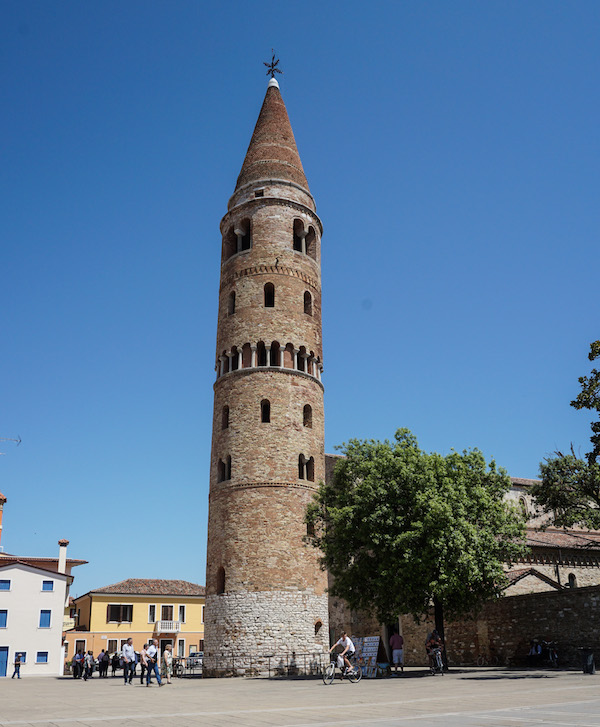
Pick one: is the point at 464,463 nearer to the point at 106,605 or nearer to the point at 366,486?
the point at 366,486

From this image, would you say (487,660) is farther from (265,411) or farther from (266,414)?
(265,411)

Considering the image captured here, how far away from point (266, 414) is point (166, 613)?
113 ft

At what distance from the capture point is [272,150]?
40406 millimetres

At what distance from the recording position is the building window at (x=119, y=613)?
57781 millimetres

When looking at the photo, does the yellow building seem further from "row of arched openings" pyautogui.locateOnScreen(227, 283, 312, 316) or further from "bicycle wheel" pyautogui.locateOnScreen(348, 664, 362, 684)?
"bicycle wheel" pyautogui.locateOnScreen(348, 664, 362, 684)

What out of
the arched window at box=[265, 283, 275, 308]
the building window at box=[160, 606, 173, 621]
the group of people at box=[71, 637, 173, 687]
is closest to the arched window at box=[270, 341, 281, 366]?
the arched window at box=[265, 283, 275, 308]

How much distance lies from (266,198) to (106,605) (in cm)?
3892

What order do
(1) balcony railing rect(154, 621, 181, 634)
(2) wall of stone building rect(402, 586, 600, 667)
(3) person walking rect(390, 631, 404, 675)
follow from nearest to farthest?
(3) person walking rect(390, 631, 404, 675) < (2) wall of stone building rect(402, 586, 600, 667) < (1) balcony railing rect(154, 621, 181, 634)

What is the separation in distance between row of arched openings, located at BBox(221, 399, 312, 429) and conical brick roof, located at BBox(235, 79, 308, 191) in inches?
533

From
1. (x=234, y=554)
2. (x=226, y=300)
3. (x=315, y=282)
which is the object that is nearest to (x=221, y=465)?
(x=234, y=554)

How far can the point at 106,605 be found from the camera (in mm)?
57875

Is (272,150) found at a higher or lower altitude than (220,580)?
higher

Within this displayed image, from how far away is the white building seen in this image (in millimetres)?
44375

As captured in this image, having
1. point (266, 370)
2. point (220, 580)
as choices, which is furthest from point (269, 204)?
point (220, 580)
